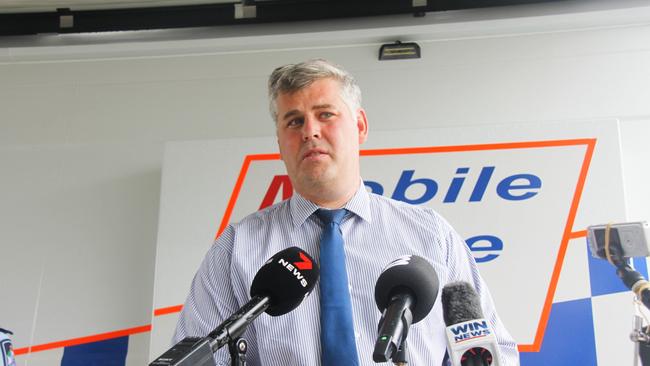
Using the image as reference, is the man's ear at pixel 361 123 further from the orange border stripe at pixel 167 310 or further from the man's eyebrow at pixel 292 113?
the orange border stripe at pixel 167 310

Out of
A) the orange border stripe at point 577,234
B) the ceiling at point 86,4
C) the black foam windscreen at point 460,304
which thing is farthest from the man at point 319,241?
the ceiling at point 86,4

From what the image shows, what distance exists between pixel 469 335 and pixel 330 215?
2.73 ft

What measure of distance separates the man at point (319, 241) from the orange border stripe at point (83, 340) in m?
1.65

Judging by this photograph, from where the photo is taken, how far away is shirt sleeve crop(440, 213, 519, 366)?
1.54 m

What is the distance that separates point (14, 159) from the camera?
11.7 ft

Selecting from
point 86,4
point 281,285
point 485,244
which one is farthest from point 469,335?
point 86,4

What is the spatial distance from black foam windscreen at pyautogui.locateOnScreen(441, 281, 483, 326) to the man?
0.49 m

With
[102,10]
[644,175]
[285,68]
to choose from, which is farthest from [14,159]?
[644,175]

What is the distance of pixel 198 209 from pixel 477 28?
168cm

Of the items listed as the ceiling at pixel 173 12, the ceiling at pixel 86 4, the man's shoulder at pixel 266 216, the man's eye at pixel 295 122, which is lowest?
the man's shoulder at pixel 266 216

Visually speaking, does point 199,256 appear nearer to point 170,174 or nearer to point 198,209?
point 198,209

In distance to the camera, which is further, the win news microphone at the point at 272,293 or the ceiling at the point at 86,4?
the ceiling at the point at 86,4

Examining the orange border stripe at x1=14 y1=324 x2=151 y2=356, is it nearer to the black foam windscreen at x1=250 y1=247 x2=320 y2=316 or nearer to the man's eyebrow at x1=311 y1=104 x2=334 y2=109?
the man's eyebrow at x1=311 y1=104 x2=334 y2=109

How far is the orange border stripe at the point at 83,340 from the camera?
3.20 meters
